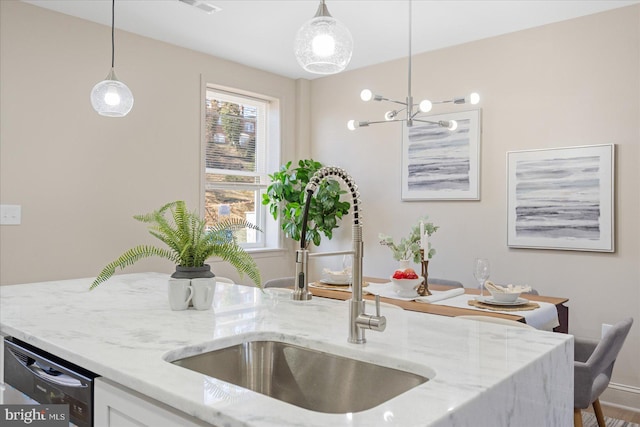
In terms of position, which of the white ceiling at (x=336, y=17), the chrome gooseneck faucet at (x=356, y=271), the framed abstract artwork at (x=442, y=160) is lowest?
the chrome gooseneck faucet at (x=356, y=271)

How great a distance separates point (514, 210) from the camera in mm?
3688

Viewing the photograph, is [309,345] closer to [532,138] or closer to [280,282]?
[280,282]

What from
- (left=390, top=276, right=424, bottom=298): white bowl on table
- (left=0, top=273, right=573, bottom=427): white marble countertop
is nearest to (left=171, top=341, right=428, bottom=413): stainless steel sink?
(left=0, top=273, right=573, bottom=427): white marble countertop

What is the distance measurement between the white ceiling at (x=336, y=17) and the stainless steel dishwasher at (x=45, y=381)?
2.44 meters

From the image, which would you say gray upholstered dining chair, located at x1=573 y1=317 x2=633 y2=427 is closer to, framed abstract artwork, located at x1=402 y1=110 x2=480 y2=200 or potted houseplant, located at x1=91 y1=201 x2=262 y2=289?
potted houseplant, located at x1=91 y1=201 x2=262 y2=289

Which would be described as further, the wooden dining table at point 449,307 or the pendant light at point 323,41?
the wooden dining table at point 449,307

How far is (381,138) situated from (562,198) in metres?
1.63

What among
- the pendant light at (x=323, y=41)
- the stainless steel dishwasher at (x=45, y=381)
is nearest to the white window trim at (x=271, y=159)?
the pendant light at (x=323, y=41)

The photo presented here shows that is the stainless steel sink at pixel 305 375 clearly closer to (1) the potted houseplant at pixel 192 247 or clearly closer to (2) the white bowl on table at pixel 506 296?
(1) the potted houseplant at pixel 192 247

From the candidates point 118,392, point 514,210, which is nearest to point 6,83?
point 118,392

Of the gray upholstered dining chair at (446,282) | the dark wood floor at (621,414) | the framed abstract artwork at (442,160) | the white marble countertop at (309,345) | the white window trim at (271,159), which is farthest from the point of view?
the white window trim at (271,159)

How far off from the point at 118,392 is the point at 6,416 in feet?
1.80

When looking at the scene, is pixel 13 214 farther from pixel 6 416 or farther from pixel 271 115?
pixel 271 115

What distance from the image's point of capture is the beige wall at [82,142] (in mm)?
3191
